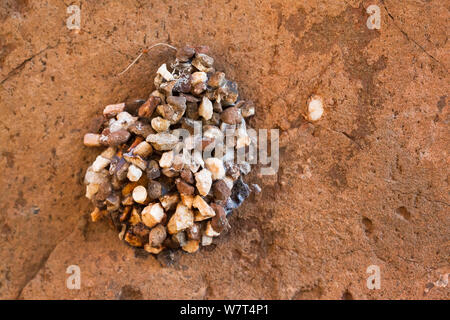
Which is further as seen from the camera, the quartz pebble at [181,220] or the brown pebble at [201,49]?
the brown pebble at [201,49]

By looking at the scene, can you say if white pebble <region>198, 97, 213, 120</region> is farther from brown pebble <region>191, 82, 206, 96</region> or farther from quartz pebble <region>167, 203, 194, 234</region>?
quartz pebble <region>167, 203, 194, 234</region>

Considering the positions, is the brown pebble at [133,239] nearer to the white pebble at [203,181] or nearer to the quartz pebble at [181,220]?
the quartz pebble at [181,220]

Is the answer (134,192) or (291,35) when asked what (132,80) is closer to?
(134,192)

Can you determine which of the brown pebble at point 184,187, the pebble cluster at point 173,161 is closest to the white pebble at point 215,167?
the pebble cluster at point 173,161

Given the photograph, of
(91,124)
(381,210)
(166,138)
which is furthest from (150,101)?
(381,210)

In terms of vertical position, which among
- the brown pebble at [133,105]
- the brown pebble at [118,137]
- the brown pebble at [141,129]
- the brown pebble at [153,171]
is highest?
the brown pebble at [133,105]

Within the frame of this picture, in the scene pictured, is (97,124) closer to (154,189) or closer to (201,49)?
(154,189)

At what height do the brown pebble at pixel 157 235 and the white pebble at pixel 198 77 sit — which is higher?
the white pebble at pixel 198 77
